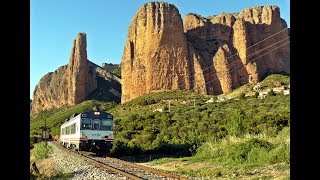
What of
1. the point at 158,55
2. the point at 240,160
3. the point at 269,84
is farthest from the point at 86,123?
the point at 158,55

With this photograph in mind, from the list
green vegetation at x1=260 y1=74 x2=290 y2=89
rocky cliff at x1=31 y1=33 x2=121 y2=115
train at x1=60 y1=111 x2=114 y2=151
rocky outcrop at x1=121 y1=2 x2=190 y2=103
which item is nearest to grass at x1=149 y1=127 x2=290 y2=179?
train at x1=60 y1=111 x2=114 y2=151

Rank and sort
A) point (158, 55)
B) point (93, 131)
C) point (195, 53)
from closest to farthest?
point (93, 131) → point (158, 55) → point (195, 53)

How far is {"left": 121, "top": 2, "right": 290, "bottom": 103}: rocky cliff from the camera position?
324 feet

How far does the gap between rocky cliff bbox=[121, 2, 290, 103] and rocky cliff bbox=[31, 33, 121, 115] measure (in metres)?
20.8

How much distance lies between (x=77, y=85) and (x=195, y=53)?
124 ft

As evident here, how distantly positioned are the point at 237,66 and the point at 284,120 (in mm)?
74823

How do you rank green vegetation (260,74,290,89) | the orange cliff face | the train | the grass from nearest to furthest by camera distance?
the grass
the train
green vegetation (260,74,290,89)
the orange cliff face

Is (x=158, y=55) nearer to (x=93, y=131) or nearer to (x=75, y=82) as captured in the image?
(x=75, y=82)

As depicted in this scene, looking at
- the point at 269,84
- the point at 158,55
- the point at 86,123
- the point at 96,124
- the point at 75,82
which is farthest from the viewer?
the point at 75,82

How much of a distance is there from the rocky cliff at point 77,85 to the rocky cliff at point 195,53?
68.2 ft

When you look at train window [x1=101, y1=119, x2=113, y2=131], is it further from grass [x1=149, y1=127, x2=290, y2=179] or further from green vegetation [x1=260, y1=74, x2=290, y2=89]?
green vegetation [x1=260, y1=74, x2=290, y2=89]

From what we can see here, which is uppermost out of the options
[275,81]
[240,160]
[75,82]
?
[75,82]

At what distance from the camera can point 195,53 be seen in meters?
102

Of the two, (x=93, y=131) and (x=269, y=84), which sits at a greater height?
(x=269, y=84)
